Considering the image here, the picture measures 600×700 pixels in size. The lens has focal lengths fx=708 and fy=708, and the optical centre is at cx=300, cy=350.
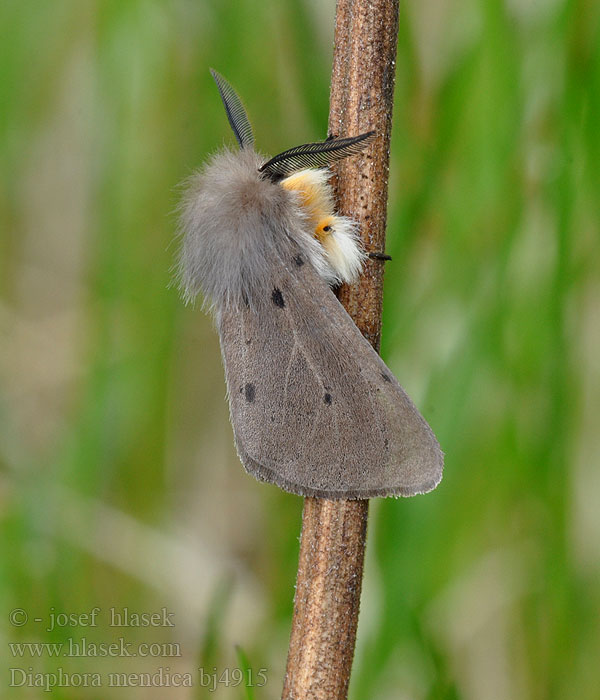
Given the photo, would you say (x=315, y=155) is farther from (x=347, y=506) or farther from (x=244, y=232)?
(x=347, y=506)

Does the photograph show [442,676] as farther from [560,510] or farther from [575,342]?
[575,342]

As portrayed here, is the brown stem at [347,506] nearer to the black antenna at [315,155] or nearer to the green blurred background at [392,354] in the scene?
the black antenna at [315,155]

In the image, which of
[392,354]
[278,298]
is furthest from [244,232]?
[392,354]

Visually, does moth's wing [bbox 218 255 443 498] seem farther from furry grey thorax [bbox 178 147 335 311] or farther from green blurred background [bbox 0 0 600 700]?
green blurred background [bbox 0 0 600 700]

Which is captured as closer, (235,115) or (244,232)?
(244,232)

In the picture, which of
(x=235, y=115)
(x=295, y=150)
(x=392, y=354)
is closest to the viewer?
(x=295, y=150)

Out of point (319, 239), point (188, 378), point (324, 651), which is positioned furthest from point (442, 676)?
point (188, 378)

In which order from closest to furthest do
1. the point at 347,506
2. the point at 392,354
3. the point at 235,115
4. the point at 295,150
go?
the point at 347,506, the point at 295,150, the point at 235,115, the point at 392,354
